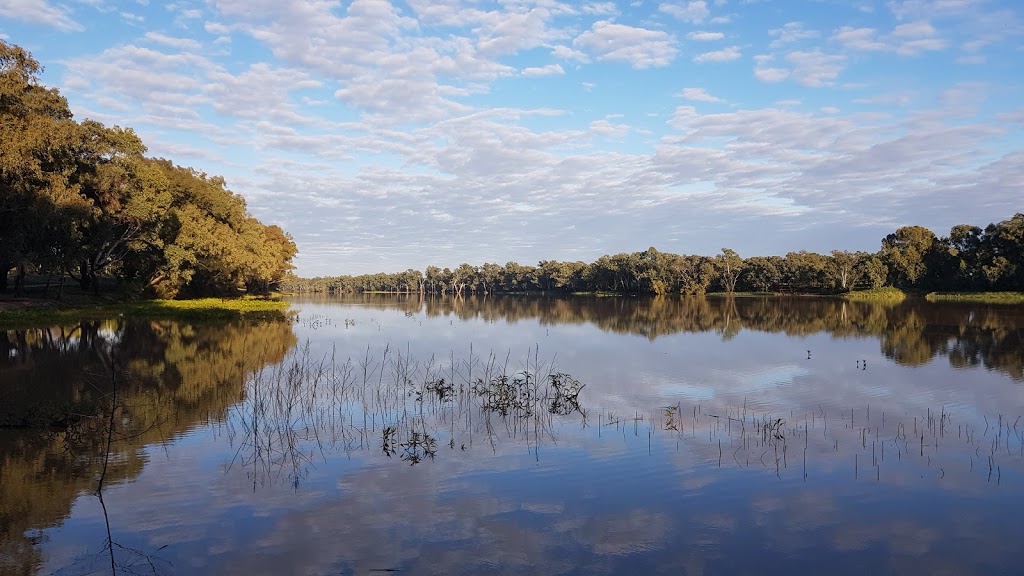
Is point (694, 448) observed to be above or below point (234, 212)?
below

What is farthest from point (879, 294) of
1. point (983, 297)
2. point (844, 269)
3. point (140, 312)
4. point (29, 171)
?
point (29, 171)

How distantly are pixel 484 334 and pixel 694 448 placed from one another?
23691 millimetres

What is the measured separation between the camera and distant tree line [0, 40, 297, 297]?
28.1 metres

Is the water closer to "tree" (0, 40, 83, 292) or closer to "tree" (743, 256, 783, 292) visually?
"tree" (0, 40, 83, 292)

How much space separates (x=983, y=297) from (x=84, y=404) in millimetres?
91831

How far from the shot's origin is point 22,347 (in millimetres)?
21609

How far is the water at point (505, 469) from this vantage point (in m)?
6.88

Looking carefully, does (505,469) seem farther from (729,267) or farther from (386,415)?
(729,267)

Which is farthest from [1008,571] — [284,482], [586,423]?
[284,482]

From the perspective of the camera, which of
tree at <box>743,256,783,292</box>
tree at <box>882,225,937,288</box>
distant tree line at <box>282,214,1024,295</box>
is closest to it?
distant tree line at <box>282,214,1024,295</box>

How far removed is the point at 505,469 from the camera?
9.80 metres

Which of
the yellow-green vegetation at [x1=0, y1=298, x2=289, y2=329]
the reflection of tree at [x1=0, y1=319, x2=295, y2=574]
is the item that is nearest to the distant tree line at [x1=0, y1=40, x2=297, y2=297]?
the yellow-green vegetation at [x1=0, y1=298, x2=289, y2=329]

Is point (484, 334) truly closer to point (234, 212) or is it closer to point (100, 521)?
point (100, 521)

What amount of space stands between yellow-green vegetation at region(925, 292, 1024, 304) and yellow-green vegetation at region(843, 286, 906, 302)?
411cm
